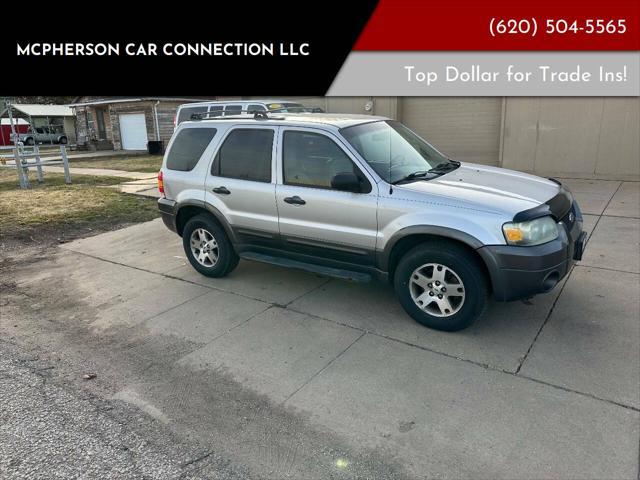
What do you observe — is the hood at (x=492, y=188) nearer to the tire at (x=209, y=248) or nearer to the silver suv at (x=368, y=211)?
the silver suv at (x=368, y=211)

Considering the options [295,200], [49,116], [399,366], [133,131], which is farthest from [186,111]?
[49,116]

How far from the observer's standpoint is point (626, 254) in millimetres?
5500

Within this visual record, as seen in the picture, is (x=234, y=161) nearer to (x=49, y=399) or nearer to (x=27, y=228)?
(x=49, y=399)

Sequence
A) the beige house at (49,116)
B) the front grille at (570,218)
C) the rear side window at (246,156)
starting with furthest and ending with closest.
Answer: the beige house at (49,116) → the rear side window at (246,156) → the front grille at (570,218)

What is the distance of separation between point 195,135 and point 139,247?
2476 mm

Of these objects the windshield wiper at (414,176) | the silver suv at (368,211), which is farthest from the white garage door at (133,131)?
the windshield wiper at (414,176)

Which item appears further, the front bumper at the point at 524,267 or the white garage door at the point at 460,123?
the white garage door at the point at 460,123

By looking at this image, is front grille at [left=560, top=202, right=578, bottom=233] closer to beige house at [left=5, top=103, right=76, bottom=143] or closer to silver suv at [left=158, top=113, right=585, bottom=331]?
silver suv at [left=158, top=113, right=585, bottom=331]

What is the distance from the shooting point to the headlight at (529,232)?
3393 mm

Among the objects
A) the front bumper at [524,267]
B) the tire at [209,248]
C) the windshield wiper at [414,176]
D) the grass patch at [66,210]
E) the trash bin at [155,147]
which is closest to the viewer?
the front bumper at [524,267]

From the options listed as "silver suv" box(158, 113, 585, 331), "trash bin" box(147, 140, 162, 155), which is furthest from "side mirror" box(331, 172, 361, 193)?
"trash bin" box(147, 140, 162, 155)

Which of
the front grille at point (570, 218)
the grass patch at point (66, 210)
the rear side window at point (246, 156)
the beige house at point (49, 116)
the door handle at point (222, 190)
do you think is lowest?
the grass patch at point (66, 210)

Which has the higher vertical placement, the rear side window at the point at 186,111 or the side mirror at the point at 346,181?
the rear side window at the point at 186,111

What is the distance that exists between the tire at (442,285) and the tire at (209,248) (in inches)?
81.0
